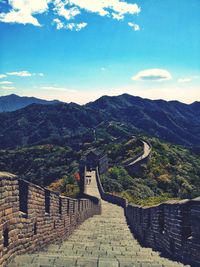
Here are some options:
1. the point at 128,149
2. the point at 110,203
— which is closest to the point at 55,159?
the point at 128,149

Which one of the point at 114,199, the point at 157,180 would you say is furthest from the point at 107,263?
the point at 157,180

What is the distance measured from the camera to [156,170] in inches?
2623

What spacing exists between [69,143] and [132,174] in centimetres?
5718

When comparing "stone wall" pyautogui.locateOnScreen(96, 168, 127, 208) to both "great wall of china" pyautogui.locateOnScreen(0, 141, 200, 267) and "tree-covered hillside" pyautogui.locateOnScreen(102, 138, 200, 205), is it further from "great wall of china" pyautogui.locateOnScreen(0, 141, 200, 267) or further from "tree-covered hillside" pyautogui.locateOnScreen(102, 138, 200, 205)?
"great wall of china" pyautogui.locateOnScreen(0, 141, 200, 267)

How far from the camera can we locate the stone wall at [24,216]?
579cm

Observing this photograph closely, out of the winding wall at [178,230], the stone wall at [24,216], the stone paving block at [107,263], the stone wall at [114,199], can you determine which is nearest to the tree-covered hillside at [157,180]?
the stone wall at [114,199]

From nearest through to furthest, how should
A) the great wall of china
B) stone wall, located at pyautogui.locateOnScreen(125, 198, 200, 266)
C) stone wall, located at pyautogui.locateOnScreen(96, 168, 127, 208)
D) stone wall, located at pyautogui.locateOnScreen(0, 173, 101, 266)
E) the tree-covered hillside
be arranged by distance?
stone wall, located at pyautogui.locateOnScreen(0, 173, 101, 266), the great wall of china, stone wall, located at pyautogui.locateOnScreen(125, 198, 200, 266), stone wall, located at pyautogui.locateOnScreen(96, 168, 127, 208), the tree-covered hillside

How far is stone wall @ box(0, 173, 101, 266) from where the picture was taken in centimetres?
579

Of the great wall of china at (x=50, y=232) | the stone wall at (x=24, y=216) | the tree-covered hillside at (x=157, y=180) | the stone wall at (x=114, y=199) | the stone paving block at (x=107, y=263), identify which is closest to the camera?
the stone wall at (x=24, y=216)

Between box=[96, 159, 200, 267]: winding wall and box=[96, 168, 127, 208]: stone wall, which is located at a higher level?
box=[96, 159, 200, 267]: winding wall

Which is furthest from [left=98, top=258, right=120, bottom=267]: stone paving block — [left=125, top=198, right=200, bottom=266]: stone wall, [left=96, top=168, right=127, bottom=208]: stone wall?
[left=96, top=168, right=127, bottom=208]: stone wall

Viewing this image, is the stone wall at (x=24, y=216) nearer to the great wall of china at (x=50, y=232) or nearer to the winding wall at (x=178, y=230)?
the great wall of china at (x=50, y=232)

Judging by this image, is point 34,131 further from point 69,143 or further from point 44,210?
point 44,210

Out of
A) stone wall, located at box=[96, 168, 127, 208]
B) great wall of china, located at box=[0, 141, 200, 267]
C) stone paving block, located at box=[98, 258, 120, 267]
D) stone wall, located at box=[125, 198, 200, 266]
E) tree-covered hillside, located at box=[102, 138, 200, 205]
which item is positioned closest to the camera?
great wall of china, located at box=[0, 141, 200, 267]
